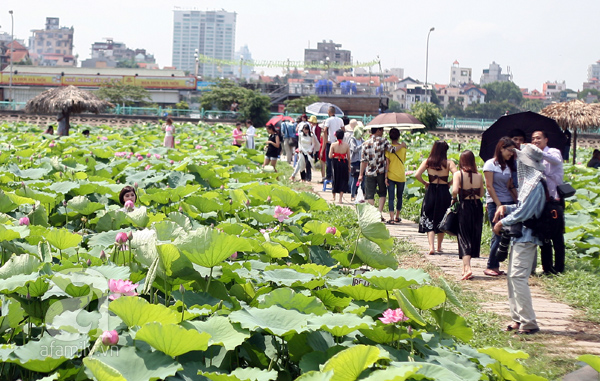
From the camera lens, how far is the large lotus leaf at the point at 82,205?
171 inches

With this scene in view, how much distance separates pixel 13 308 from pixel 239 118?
29414mm

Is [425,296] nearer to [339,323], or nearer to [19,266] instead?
[339,323]

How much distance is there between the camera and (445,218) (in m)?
5.72

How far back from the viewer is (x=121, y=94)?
1553 inches

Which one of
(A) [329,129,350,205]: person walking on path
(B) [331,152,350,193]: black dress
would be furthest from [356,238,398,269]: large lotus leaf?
(B) [331,152,350,193]: black dress

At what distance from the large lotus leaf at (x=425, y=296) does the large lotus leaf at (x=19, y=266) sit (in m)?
1.47

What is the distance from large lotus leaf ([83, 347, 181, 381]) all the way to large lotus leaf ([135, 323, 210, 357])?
0.03 m

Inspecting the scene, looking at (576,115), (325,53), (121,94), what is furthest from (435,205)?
(325,53)

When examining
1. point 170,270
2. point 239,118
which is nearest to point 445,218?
point 170,270

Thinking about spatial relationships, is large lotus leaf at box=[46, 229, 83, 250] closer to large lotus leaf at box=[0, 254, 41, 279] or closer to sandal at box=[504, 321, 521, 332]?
large lotus leaf at box=[0, 254, 41, 279]

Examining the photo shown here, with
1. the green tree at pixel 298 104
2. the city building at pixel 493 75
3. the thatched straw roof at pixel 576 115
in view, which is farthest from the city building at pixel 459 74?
the thatched straw roof at pixel 576 115

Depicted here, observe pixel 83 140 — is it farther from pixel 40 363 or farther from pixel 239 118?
pixel 239 118

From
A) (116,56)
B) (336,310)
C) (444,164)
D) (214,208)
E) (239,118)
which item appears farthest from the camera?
(116,56)

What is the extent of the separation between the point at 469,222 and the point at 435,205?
755mm
